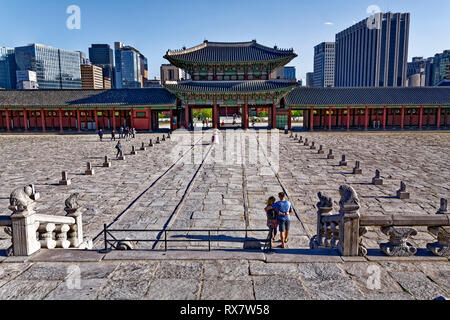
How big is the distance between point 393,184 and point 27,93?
49911 millimetres

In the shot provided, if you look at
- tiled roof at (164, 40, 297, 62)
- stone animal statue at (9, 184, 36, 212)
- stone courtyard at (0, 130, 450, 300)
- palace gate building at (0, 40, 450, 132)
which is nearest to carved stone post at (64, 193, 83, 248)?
stone courtyard at (0, 130, 450, 300)

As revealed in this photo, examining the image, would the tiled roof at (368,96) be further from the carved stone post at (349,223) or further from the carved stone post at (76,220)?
the carved stone post at (76,220)

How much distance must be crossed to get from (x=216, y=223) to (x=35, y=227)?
4665mm

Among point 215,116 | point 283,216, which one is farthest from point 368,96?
point 283,216

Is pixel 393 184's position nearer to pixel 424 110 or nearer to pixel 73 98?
A: pixel 424 110

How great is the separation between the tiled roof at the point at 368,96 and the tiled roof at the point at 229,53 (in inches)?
253

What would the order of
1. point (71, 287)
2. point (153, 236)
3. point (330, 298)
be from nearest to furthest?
point (330, 298)
point (71, 287)
point (153, 236)

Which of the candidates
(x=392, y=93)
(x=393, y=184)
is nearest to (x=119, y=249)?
(x=393, y=184)

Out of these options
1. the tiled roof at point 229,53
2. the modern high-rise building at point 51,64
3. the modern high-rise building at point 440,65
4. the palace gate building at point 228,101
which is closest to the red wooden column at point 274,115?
the palace gate building at point 228,101

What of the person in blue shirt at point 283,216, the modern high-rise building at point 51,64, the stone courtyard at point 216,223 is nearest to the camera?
the stone courtyard at point 216,223

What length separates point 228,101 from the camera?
4216 centimetres

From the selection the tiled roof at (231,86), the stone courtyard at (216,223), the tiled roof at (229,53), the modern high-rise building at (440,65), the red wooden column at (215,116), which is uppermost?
the modern high-rise building at (440,65)

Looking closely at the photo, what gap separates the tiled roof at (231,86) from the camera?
40.4 metres

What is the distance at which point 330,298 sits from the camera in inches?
187
